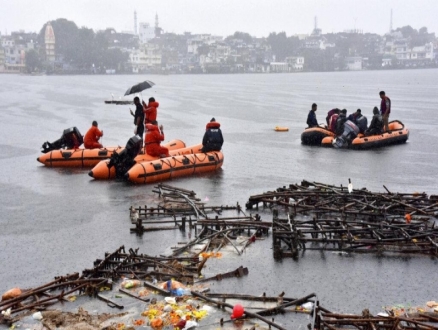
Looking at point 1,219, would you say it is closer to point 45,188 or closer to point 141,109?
point 45,188

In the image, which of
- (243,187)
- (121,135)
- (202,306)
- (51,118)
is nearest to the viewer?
(202,306)

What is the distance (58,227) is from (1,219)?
2001mm

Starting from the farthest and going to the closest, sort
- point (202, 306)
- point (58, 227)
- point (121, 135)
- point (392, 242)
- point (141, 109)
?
point (121, 135), point (141, 109), point (58, 227), point (392, 242), point (202, 306)

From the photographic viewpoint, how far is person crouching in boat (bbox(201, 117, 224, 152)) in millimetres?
22047

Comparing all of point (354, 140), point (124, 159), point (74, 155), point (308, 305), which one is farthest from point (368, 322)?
point (354, 140)

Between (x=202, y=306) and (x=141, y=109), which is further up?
(x=141, y=109)

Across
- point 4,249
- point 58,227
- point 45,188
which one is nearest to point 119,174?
point 45,188

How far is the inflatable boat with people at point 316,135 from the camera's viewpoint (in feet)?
96.3

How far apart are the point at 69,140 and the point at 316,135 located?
1202 cm

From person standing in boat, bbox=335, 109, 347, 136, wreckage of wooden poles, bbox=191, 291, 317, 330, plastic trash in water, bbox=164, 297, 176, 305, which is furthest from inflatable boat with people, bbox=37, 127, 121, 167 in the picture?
wreckage of wooden poles, bbox=191, 291, 317, 330

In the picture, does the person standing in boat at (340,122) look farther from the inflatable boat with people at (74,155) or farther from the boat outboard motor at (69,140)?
the boat outboard motor at (69,140)

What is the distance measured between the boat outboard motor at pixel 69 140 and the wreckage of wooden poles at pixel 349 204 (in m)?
9.98

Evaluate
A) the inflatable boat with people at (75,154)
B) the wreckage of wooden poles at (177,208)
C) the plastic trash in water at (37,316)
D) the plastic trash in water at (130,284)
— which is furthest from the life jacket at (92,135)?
the plastic trash in water at (37,316)

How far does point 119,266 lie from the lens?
1140 cm
